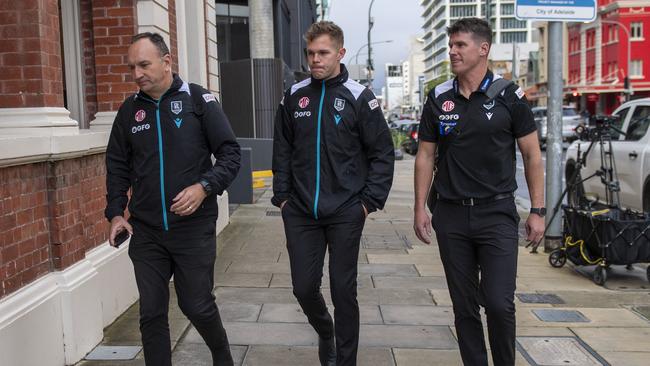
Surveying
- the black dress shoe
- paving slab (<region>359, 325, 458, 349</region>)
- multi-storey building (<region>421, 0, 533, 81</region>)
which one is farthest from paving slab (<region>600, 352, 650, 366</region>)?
multi-storey building (<region>421, 0, 533, 81</region>)

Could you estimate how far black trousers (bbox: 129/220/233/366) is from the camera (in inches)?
146

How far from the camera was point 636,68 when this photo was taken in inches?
2251

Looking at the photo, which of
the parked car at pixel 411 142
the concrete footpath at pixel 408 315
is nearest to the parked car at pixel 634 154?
the concrete footpath at pixel 408 315

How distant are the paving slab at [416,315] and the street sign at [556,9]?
4.06 m

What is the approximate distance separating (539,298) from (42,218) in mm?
4330

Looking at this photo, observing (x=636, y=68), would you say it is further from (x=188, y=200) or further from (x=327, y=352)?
(x=188, y=200)

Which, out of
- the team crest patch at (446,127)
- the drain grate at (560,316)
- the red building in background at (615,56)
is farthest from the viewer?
the red building in background at (615,56)

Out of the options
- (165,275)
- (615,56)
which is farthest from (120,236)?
(615,56)

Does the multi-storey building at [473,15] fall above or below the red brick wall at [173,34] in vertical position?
above

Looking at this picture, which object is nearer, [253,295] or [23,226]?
[23,226]

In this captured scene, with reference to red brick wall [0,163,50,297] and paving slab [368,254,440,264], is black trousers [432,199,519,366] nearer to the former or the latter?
red brick wall [0,163,50,297]

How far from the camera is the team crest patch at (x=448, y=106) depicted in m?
3.89

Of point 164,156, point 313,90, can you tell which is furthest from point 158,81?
point 313,90

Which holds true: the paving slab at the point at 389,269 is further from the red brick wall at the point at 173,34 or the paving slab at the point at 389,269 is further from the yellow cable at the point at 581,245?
the red brick wall at the point at 173,34
